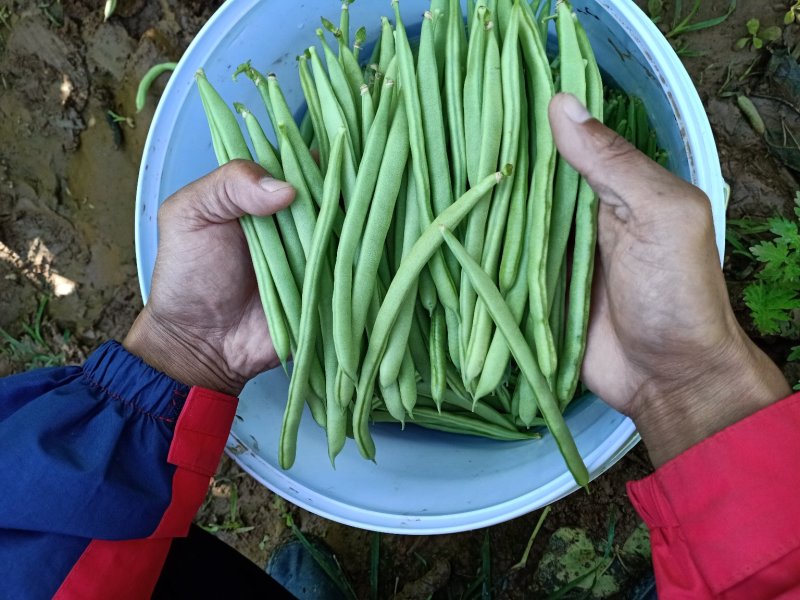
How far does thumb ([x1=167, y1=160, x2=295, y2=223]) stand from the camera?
120cm

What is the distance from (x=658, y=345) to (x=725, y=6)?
4.40 ft

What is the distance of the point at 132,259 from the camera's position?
7.39 feet

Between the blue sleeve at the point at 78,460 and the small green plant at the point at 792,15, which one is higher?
the blue sleeve at the point at 78,460

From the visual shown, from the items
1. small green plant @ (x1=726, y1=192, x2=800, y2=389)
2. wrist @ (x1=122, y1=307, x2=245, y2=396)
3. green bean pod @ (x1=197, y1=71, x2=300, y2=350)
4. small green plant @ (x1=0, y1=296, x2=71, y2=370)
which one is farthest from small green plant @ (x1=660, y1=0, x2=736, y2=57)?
small green plant @ (x1=0, y1=296, x2=71, y2=370)

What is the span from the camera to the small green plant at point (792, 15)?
6.19 ft

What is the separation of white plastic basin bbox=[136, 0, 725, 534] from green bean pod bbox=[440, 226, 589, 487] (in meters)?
0.24

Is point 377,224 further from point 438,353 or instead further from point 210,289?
point 210,289

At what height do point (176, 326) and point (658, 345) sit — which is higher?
point (176, 326)

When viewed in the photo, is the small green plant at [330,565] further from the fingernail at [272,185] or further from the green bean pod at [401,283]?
the fingernail at [272,185]

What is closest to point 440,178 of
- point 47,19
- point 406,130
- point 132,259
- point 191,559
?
point 406,130

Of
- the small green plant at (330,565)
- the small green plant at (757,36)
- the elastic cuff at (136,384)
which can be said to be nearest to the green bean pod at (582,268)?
the elastic cuff at (136,384)

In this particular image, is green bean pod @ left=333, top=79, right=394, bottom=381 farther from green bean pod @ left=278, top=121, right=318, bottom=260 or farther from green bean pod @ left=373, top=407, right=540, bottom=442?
green bean pod @ left=373, top=407, right=540, bottom=442

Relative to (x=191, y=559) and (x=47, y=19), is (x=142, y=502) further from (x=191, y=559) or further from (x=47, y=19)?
(x=47, y=19)

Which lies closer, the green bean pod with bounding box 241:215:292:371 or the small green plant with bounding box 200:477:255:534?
the green bean pod with bounding box 241:215:292:371
